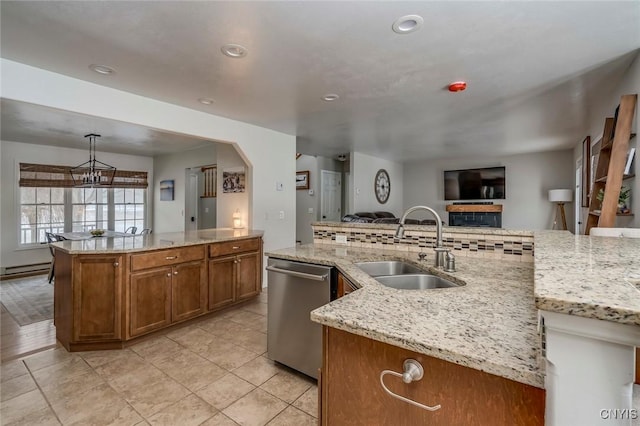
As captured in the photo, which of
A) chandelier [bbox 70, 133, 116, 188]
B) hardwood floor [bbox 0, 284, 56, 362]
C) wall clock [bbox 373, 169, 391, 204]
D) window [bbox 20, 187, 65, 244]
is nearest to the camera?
hardwood floor [bbox 0, 284, 56, 362]

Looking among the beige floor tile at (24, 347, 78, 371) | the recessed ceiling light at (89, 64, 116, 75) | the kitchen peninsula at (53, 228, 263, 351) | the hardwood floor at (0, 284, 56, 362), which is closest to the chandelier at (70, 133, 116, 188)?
the hardwood floor at (0, 284, 56, 362)

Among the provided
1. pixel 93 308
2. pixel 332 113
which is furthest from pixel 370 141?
pixel 93 308

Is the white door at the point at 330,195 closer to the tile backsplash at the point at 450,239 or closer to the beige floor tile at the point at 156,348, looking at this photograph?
the tile backsplash at the point at 450,239

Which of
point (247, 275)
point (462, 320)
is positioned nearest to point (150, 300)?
point (247, 275)

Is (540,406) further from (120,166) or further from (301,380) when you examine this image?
(120,166)

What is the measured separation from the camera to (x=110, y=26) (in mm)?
1852

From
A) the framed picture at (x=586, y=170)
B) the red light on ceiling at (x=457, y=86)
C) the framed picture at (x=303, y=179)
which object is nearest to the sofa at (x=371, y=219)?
the framed picture at (x=303, y=179)

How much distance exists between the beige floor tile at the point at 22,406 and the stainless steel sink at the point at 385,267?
214 centimetres

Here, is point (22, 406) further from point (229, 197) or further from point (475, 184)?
point (475, 184)

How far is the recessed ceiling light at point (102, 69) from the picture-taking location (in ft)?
7.82

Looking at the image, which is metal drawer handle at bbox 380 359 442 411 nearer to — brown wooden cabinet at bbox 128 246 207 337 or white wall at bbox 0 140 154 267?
brown wooden cabinet at bbox 128 246 207 337

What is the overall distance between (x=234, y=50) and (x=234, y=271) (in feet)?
7.54

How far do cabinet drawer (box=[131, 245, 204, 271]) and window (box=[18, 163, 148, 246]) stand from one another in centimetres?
473

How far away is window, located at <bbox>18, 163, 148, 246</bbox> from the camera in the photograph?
5.55 metres
